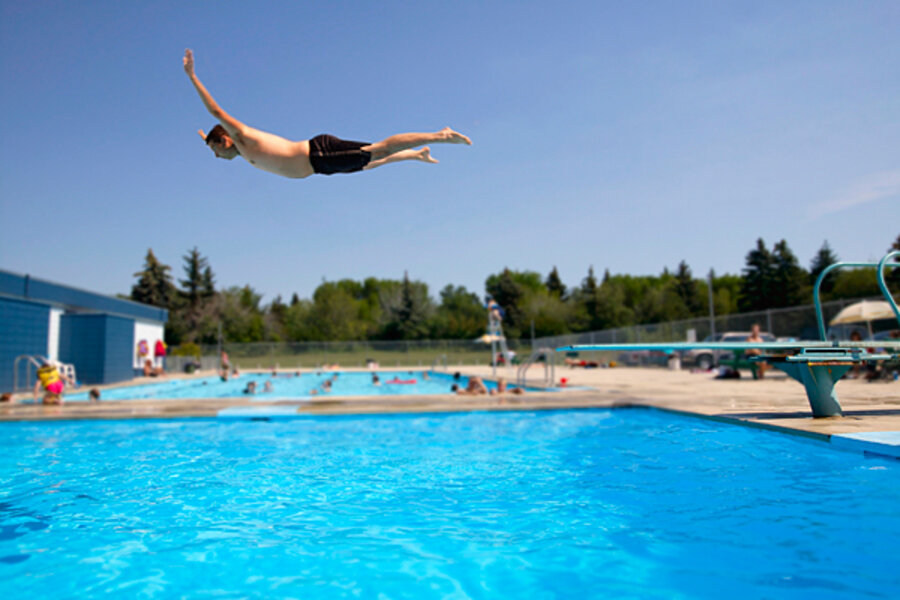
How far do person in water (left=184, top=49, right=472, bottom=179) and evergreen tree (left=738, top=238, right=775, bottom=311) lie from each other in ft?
161

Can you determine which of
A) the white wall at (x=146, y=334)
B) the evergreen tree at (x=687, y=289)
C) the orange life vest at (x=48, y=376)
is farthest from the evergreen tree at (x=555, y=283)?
the orange life vest at (x=48, y=376)

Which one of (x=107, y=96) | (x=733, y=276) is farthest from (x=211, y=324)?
(x=733, y=276)

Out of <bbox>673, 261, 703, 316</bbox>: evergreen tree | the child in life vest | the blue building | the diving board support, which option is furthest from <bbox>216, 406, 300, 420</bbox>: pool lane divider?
<bbox>673, 261, 703, 316</bbox>: evergreen tree

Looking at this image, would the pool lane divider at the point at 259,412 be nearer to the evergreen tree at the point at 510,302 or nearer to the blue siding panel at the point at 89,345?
the blue siding panel at the point at 89,345

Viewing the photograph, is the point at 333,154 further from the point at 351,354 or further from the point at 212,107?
the point at 351,354

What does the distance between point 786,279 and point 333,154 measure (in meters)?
49.3

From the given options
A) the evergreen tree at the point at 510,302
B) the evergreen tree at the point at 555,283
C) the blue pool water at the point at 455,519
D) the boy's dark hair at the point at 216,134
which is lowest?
the blue pool water at the point at 455,519

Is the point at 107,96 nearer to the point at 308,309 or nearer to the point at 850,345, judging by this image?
the point at 850,345

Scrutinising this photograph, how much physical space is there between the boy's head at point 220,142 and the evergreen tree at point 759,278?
49752 millimetres

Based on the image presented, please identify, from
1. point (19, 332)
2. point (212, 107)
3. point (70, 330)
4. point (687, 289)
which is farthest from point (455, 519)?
point (687, 289)

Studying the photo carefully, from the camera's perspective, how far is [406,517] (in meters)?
4.00

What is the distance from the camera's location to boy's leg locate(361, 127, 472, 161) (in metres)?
3.89

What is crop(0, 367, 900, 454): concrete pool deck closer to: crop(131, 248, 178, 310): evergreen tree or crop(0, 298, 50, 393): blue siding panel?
crop(0, 298, 50, 393): blue siding panel

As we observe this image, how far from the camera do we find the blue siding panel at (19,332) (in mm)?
13969
